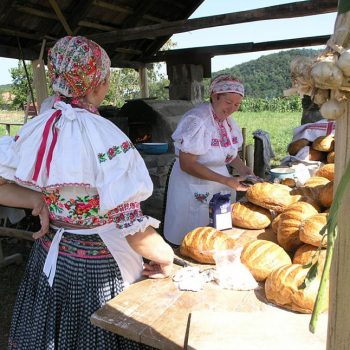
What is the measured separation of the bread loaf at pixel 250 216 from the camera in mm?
2004

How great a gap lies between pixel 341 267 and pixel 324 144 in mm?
2887

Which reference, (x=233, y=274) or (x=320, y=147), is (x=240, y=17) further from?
(x=233, y=274)

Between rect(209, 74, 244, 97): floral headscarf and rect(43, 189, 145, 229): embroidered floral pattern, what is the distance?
4.71ft

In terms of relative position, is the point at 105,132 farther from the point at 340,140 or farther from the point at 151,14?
the point at 151,14

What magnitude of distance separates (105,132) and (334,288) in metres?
0.96

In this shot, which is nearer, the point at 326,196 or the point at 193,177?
the point at 326,196

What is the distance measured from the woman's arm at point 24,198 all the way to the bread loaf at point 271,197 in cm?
103

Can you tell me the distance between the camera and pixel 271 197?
6.63 ft

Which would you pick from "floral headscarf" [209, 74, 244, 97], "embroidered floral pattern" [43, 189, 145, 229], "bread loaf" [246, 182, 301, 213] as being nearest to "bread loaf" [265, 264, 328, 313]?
"embroidered floral pattern" [43, 189, 145, 229]

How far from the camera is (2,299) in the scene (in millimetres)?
3498

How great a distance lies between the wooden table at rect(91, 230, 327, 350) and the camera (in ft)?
3.82

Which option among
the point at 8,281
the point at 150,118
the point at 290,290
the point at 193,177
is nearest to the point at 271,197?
the point at 290,290

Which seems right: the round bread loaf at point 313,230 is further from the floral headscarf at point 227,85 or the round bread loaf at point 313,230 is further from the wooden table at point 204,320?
the floral headscarf at point 227,85

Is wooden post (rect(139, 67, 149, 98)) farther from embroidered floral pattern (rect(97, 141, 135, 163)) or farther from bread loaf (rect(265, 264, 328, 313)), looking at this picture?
bread loaf (rect(265, 264, 328, 313))
